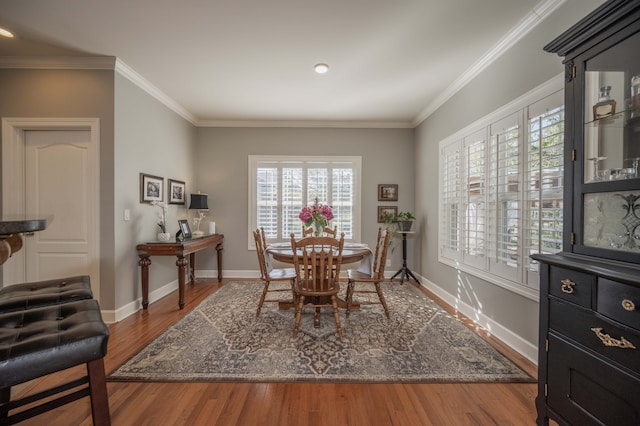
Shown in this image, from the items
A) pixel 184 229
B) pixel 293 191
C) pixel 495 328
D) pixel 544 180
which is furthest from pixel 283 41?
pixel 495 328

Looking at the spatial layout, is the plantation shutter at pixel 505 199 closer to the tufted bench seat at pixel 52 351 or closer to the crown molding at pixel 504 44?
the crown molding at pixel 504 44

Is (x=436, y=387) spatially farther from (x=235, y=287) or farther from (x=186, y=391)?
(x=235, y=287)

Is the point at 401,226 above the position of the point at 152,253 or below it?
above

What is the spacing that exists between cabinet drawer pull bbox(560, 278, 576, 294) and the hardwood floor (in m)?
0.90

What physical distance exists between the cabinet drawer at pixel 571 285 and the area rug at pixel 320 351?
1.03m

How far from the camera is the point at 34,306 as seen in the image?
5.32 feet

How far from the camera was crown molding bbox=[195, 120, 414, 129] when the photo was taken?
16.4 ft

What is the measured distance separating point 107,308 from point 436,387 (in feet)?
11.2

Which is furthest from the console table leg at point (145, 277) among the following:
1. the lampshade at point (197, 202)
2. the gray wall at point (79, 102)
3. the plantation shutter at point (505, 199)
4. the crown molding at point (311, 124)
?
the plantation shutter at point (505, 199)

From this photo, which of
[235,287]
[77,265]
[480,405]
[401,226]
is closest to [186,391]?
[480,405]

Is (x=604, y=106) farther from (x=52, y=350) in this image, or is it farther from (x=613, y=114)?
(x=52, y=350)

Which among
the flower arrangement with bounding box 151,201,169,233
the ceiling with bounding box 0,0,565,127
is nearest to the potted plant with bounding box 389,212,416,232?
the ceiling with bounding box 0,0,565,127

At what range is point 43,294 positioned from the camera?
1693 millimetres

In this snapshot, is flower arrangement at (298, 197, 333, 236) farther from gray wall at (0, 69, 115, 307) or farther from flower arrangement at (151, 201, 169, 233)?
gray wall at (0, 69, 115, 307)
